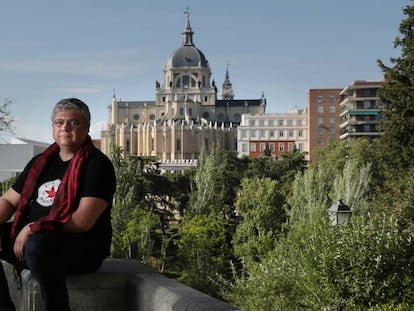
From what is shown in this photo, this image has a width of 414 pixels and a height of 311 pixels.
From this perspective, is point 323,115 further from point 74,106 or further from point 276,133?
point 74,106

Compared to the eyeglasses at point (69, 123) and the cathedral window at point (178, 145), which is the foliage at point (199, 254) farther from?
the cathedral window at point (178, 145)

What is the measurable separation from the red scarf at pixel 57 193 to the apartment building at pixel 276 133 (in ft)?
449

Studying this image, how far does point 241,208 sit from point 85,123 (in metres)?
43.7

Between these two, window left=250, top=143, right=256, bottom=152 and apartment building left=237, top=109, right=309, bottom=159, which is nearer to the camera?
window left=250, top=143, right=256, bottom=152

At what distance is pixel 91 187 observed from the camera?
473cm

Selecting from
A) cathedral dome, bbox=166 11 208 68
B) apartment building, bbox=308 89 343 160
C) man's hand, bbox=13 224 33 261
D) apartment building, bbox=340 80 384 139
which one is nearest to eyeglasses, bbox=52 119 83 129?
man's hand, bbox=13 224 33 261

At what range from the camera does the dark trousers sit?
454 cm

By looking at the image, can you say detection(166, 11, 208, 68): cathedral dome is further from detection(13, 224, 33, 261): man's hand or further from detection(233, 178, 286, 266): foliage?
detection(13, 224, 33, 261): man's hand

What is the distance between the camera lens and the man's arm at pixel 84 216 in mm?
4676

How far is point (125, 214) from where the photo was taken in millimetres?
33438

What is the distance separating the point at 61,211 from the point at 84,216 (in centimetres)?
15

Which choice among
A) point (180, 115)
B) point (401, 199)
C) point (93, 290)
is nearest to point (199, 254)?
point (401, 199)

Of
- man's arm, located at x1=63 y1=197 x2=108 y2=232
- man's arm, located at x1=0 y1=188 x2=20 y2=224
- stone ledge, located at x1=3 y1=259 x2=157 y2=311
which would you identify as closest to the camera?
man's arm, located at x1=63 y1=197 x2=108 y2=232

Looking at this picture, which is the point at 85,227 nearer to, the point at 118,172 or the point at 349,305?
the point at 349,305
